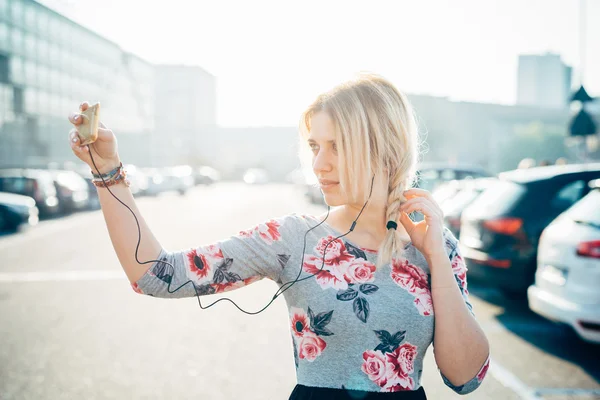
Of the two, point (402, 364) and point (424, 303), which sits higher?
point (424, 303)

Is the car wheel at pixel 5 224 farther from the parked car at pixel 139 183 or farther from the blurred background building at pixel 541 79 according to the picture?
the blurred background building at pixel 541 79

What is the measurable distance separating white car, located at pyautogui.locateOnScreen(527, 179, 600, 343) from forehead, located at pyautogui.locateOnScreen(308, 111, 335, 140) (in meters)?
3.48

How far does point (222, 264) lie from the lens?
1812 mm

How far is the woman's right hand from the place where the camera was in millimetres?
1630

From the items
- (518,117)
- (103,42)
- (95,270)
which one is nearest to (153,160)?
(103,42)

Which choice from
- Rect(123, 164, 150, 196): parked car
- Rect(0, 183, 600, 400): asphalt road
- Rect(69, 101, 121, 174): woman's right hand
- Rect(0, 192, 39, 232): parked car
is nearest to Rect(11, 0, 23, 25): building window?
Rect(123, 164, 150, 196): parked car

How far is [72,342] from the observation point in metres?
5.09

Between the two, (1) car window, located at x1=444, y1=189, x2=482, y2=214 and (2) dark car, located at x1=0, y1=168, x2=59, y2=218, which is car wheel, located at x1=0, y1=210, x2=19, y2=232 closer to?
(2) dark car, located at x1=0, y1=168, x2=59, y2=218

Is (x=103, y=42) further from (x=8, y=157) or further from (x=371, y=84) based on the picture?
(x=371, y=84)

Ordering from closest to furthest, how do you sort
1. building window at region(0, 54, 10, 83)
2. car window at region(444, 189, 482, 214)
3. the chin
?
1. the chin
2. car window at region(444, 189, 482, 214)
3. building window at region(0, 54, 10, 83)

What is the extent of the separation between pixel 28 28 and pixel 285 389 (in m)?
46.4

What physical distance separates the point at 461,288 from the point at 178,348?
143 inches

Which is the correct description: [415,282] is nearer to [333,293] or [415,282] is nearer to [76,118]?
[333,293]

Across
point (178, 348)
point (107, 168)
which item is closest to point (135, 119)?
point (178, 348)
